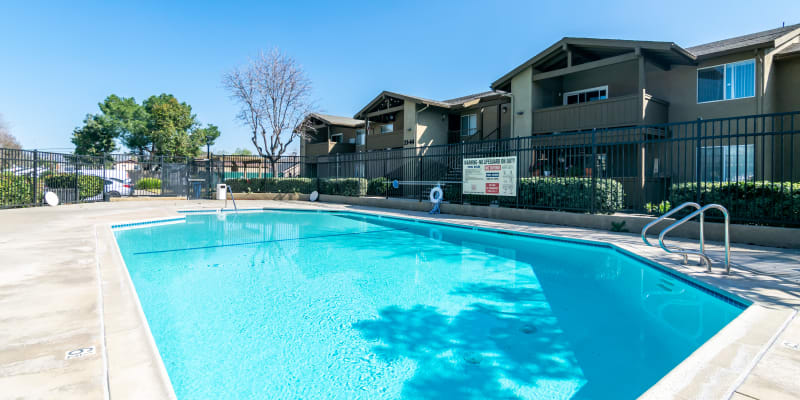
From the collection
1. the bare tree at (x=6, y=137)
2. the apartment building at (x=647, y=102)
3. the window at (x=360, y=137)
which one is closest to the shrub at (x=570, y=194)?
→ the apartment building at (x=647, y=102)

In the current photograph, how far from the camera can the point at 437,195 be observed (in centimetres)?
1341

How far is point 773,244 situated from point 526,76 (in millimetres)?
11477

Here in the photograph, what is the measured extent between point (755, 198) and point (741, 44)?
27.1ft

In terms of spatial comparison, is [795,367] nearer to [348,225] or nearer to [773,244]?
[773,244]

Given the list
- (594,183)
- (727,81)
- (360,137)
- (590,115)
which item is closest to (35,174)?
(360,137)

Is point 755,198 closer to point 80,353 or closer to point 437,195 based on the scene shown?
point 437,195

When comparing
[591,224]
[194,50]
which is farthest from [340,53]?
[591,224]

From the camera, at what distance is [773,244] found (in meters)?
6.92

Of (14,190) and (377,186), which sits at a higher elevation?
(377,186)

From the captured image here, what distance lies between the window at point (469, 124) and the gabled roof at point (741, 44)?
9.90 meters

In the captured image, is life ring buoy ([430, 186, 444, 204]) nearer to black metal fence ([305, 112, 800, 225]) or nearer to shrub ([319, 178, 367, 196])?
black metal fence ([305, 112, 800, 225])

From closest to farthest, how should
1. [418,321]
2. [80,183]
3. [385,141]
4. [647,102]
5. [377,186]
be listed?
[418,321] → [647,102] → [80,183] → [377,186] → [385,141]

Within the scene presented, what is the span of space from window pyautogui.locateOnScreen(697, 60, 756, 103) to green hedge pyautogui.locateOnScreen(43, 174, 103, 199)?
2559cm

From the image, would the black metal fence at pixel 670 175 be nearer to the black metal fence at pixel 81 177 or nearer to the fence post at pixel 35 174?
the black metal fence at pixel 81 177
